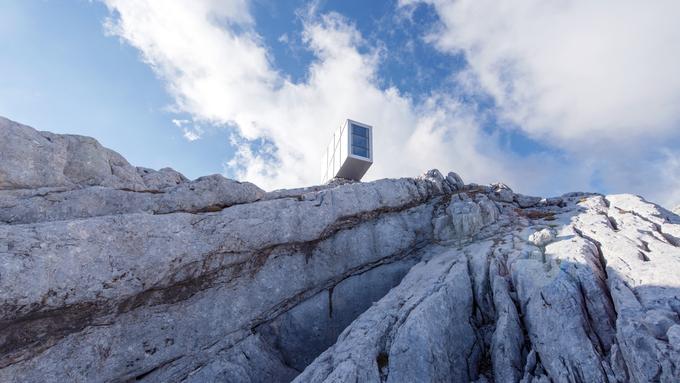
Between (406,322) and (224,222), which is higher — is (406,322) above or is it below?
below

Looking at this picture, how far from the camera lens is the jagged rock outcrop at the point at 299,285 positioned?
2083 centimetres

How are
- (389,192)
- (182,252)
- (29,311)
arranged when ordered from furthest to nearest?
(389,192) < (182,252) < (29,311)

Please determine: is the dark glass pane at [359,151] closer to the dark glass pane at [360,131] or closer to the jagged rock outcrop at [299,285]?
the dark glass pane at [360,131]

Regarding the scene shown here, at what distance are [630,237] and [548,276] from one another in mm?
10400

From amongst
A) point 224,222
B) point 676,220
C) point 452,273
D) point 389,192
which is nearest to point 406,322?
point 452,273

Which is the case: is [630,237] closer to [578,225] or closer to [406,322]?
[578,225]

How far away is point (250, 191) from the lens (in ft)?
127

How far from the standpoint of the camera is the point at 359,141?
281 feet

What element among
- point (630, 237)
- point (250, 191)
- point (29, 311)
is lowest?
point (29, 311)

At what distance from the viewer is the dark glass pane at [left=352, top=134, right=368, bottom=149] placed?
8507 centimetres

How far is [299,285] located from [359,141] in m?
56.8

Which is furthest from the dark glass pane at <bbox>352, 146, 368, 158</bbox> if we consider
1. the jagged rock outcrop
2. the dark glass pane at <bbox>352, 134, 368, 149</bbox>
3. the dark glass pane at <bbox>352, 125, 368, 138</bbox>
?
the jagged rock outcrop

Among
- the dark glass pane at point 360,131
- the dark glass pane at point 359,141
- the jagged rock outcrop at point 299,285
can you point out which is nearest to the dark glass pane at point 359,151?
the dark glass pane at point 359,141

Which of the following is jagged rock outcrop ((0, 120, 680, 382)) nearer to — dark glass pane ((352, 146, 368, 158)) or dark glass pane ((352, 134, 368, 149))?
dark glass pane ((352, 146, 368, 158))
